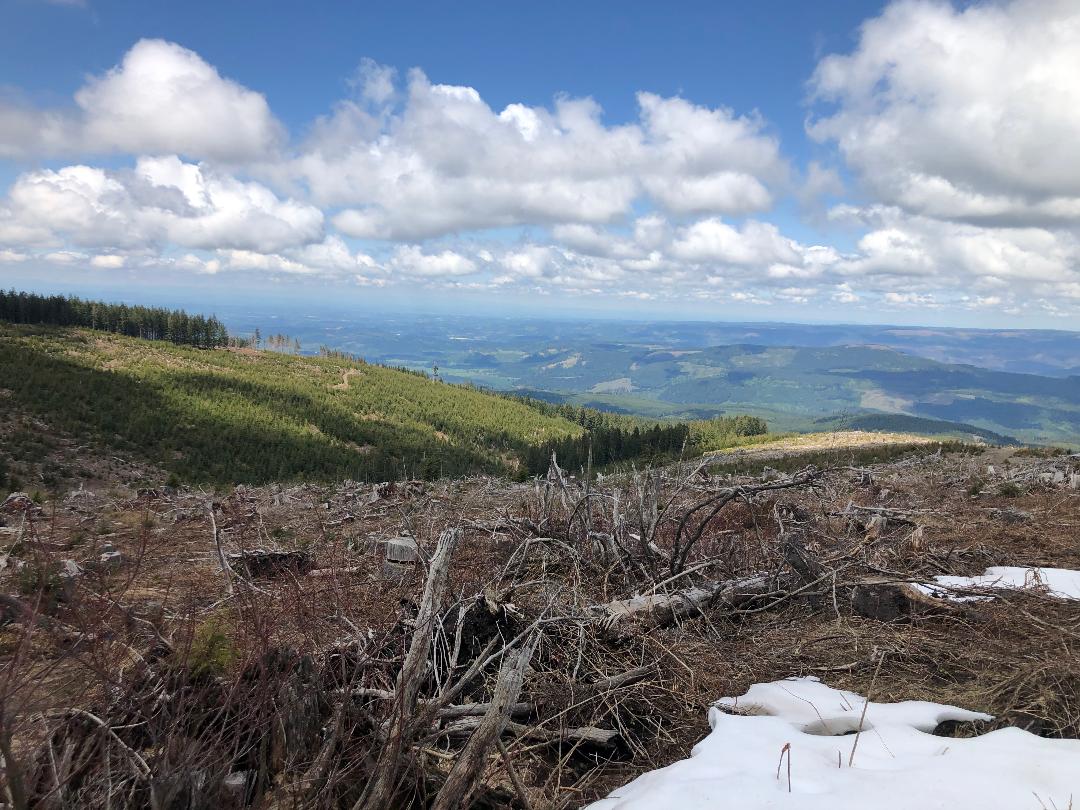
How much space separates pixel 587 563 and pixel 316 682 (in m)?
3.17

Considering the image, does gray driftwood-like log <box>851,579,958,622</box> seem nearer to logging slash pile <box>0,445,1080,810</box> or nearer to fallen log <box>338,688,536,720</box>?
logging slash pile <box>0,445,1080,810</box>

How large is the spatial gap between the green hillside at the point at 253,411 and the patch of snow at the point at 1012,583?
12351 mm

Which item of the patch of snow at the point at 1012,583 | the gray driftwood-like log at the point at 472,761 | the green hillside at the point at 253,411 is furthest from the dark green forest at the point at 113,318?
the patch of snow at the point at 1012,583

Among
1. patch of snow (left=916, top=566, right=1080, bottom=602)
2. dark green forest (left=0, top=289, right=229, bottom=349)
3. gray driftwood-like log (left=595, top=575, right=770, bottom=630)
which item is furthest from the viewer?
dark green forest (left=0, top=289, right=229, bottom=349)

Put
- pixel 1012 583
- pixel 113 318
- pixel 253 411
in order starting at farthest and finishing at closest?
pixel 113 318, pixel 253 411, pixel 1012 583

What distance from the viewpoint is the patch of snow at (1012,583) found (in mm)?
4078

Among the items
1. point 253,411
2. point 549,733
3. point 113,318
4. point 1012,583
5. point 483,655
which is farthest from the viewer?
point 113,318

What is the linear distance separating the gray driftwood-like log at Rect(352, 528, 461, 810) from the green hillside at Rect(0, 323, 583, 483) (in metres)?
11.9

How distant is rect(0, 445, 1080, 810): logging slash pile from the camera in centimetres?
216

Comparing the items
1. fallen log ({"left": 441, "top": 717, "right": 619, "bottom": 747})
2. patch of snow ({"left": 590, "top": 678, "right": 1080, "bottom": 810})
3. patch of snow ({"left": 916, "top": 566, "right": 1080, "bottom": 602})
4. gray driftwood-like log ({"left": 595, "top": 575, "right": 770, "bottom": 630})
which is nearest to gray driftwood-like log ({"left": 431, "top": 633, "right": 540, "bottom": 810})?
fallen log ({"left": 441, "top": 717, "right": 619, "bottom": 747})

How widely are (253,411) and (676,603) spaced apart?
68128 millimetres

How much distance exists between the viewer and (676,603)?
14.0 feet

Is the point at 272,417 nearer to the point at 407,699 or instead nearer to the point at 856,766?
the point at 407,699

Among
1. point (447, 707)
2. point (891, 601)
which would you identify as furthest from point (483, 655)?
point (891, 601)
